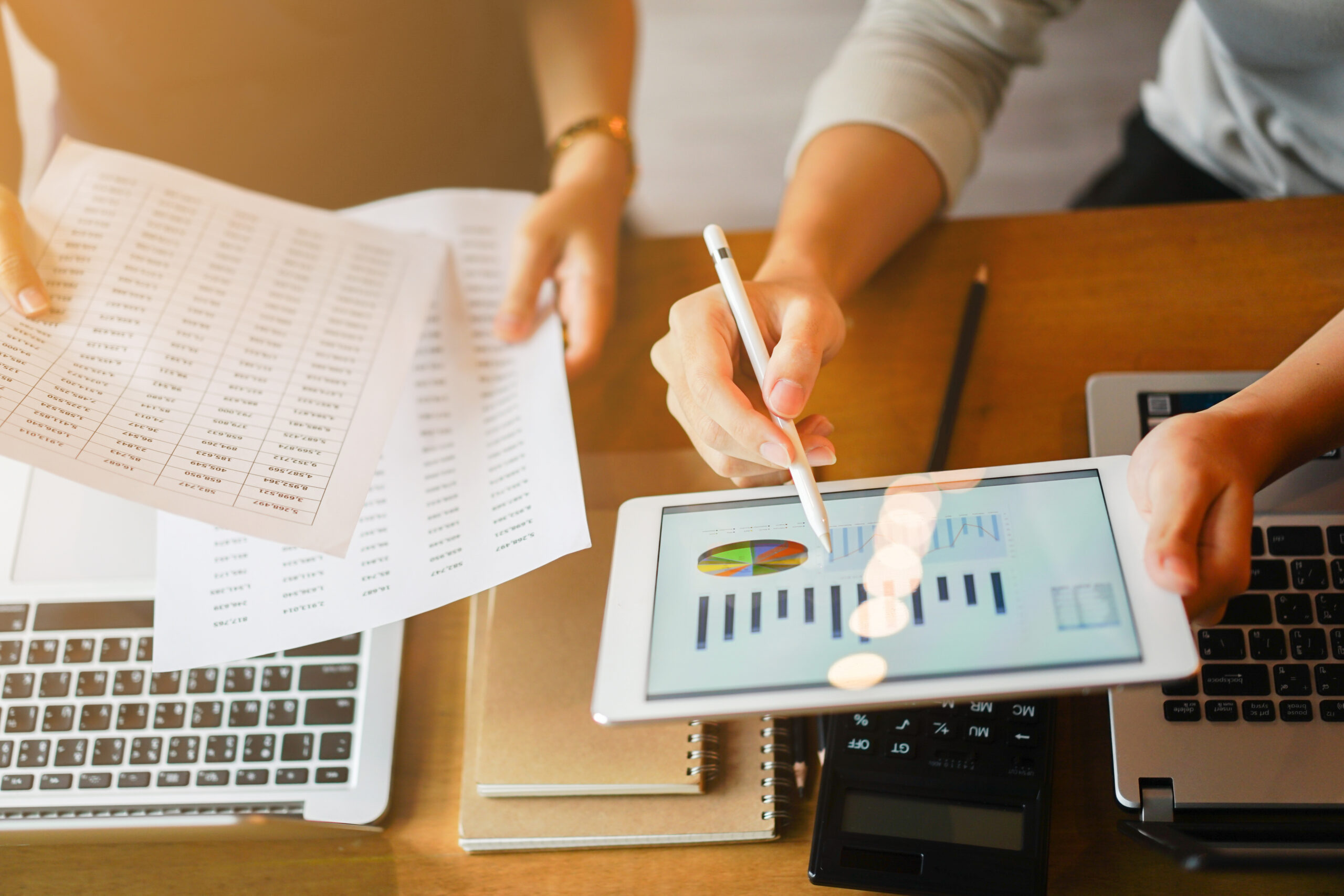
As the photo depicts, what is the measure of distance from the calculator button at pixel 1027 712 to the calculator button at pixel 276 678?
0.36m

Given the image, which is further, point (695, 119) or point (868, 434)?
point (695, 119)

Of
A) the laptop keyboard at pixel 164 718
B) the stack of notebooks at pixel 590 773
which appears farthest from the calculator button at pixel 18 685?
the stack of notebooks at pixel 590 773

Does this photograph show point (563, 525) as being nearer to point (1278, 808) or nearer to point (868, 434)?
point (868, 434)

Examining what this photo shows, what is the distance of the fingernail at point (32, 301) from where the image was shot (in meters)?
0.41

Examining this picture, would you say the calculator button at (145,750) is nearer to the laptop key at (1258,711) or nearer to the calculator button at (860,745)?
the calculator button at (860,745)

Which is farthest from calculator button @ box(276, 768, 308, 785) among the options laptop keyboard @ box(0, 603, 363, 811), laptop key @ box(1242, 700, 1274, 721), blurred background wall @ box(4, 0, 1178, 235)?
blurred background wall @ box(4, 0, 1178, 235)

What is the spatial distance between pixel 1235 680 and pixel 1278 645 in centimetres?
3

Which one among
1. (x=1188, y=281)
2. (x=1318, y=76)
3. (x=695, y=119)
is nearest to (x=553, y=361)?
(x=1188, y=281)

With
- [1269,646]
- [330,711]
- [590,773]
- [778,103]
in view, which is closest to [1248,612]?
[1269,646]

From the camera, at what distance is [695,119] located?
1.45 meters

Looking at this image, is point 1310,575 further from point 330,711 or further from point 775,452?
point 330,711

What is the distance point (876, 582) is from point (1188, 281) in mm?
343

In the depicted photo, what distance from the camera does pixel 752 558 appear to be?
36cm

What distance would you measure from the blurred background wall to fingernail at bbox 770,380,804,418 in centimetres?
94
